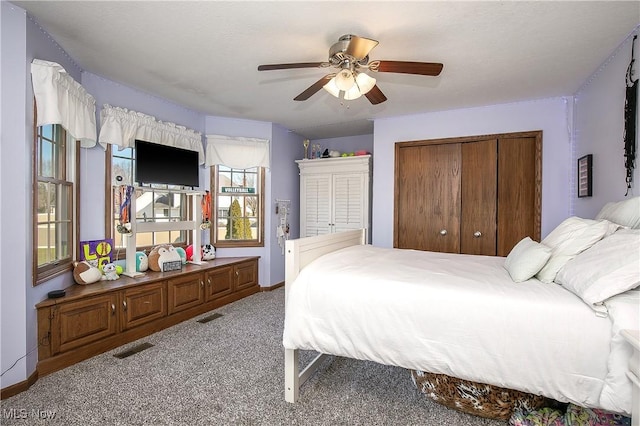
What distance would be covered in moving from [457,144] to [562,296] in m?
2.96

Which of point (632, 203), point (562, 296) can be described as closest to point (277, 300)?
point (562, 296)

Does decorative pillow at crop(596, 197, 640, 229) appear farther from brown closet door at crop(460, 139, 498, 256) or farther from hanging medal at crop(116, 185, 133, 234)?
hanging medal at crop(116, 185, 133, 234)

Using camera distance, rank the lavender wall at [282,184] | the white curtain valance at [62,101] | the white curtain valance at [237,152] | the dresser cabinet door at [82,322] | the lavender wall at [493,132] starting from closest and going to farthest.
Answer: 1. the white curtain valance at [62,101]
2. the dresser cabinet door at [82,322]
3. the lavender wall at [493,132]
4. the white curtain valance at [237,152]
5. the lavender wall at [282,184]

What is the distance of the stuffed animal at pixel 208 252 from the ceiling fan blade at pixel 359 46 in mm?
3072

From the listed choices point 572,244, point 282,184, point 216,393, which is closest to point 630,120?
point 572,244

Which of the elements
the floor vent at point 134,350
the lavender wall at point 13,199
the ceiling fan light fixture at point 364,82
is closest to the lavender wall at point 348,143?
the ceiling fan light fixture at point 364,82

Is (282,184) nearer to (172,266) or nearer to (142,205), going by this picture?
(142,205)

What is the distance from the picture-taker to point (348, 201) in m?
4.97

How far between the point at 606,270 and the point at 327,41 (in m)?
2.18

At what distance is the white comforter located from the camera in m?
1.31

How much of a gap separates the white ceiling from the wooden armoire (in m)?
0.64

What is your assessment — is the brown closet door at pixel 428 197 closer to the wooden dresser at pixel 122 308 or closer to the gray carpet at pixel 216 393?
the gray carpet at pixel 216 393

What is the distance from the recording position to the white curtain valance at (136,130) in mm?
3135

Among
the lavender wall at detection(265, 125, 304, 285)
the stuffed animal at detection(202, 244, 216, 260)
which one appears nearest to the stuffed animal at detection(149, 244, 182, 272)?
the stuffed animal at detection(202, 244, 216, 260)
